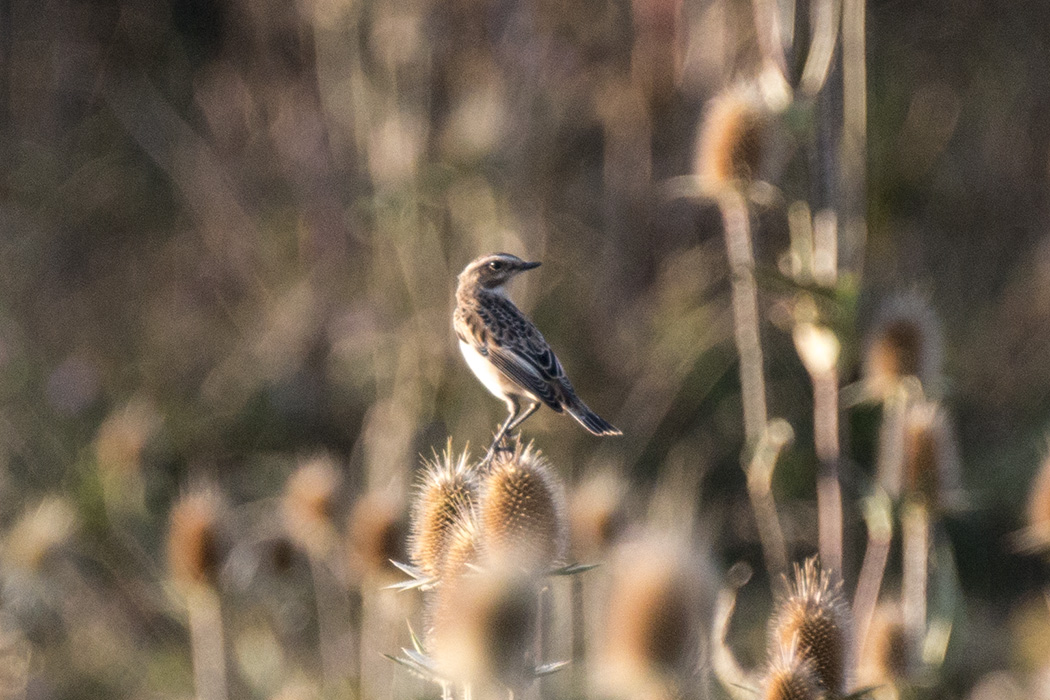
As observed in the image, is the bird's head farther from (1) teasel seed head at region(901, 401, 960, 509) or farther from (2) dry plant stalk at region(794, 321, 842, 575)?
(1) teasel seed head at region(901, 401, 960, 509)

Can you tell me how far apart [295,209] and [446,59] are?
2276 millimetres

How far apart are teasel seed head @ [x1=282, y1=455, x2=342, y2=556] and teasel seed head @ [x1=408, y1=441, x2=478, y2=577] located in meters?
1.09

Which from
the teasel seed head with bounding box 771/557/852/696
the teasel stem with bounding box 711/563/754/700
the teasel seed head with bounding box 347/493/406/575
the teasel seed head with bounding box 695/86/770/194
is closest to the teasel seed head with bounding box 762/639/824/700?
the teasel seed head with bounding box 771/557/852/696

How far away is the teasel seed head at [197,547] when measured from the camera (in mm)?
2908

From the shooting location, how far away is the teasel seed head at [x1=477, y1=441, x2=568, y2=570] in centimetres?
185

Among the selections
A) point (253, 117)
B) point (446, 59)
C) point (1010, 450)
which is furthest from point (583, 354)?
point (253, 117)

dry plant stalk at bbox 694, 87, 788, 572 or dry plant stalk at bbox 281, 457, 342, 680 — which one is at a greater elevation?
dry plant stalk at bbox 694, 87, 788, 572

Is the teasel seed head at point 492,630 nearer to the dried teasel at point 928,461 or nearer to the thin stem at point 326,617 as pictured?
the dried teasel at point 928,461

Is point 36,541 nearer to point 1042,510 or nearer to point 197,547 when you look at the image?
point 197,547

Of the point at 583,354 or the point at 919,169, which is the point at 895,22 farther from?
the point at 583,354

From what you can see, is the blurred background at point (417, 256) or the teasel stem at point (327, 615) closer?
the teasel stem at point (327, 615)

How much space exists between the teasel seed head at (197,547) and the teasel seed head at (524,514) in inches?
47.2

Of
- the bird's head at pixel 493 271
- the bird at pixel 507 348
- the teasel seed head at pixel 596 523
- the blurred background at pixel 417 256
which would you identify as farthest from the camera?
the blurred background at pixel 417 256

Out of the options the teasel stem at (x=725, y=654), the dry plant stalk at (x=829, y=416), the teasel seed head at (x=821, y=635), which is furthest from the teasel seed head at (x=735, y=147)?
the teasel seed head at (x=821, y=635)
